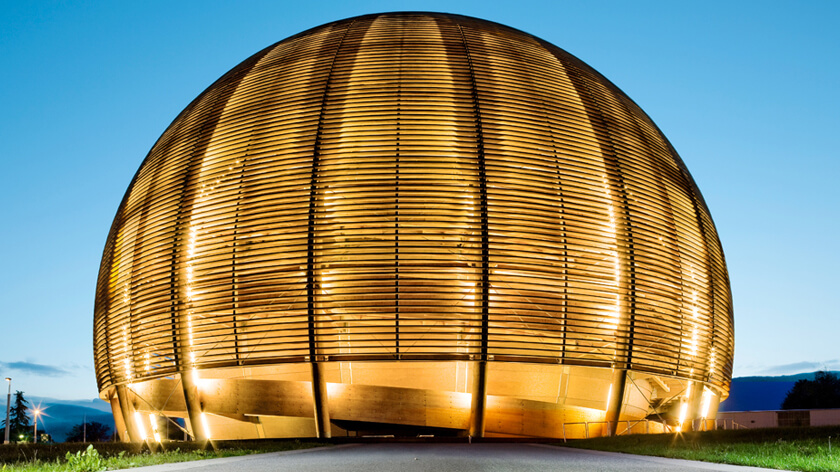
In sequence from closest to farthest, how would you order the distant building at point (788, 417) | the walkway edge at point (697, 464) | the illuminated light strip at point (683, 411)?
the walkway edge at point (697, 464) → the illuminated light strip at point (683, 411) → the distant building at point (788, 417)

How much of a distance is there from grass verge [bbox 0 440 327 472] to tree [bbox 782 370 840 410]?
62.7m

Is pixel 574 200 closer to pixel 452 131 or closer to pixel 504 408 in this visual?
pixel 452 131

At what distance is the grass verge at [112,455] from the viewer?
925 cm

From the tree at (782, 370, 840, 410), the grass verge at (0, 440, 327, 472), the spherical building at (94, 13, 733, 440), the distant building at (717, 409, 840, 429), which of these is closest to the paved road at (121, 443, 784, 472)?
the grass verge at (0, 440, 327, 472)

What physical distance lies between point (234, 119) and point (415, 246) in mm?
5856

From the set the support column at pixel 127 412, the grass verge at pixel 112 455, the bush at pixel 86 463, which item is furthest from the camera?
the support column at pixel 127 412

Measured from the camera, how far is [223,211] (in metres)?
15.9

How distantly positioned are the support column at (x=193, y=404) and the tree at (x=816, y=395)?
198 feet

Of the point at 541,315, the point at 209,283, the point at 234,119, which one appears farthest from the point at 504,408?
the point at 234,119

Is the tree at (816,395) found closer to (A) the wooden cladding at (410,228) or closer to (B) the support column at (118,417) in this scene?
(A) the wooden cladding at (410,228)

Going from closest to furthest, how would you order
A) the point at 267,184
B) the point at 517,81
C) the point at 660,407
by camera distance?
the point at 267,184, the point at 517,81, the point at 660,407

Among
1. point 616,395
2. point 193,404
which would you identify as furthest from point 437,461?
point 193,404

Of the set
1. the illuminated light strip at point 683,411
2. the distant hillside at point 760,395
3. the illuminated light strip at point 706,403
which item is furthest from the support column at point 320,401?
the distant hillside at point 760,395

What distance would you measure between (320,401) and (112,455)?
4591 millimetres
